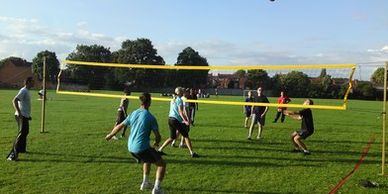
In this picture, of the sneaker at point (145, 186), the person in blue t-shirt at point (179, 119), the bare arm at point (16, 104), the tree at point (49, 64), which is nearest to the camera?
the sneaker at point (145, 186)

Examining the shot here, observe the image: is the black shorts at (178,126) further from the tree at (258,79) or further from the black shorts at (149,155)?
the black shorts at (149,155)

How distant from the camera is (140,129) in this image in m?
8.53

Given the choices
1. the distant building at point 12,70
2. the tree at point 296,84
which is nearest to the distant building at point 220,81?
the tree at point 296,84

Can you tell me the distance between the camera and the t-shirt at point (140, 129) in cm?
852

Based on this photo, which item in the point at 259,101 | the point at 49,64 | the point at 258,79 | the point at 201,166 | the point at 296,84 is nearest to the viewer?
the point at 201,166

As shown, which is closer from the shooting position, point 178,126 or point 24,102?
point 24,102

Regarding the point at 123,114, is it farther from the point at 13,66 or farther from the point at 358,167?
the point at 13,66

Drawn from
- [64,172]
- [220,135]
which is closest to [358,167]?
[220,135]

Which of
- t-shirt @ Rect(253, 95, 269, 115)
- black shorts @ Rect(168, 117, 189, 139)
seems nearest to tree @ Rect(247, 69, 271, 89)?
t-shirt @ Rect(253, 95, 269, 115)

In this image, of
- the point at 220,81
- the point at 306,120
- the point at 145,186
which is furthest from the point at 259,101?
the point at 145,186

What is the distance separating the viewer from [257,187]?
31.6ft

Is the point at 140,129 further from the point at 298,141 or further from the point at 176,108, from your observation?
the point at 298,141

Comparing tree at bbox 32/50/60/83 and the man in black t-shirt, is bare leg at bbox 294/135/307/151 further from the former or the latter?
tree at bbox 32/50/60/83

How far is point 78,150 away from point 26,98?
1967 millimetres
